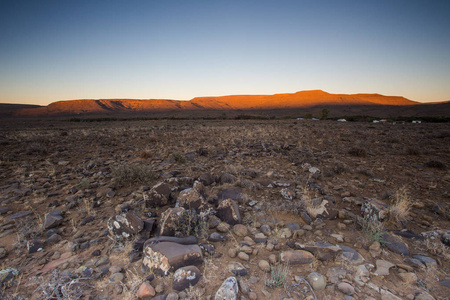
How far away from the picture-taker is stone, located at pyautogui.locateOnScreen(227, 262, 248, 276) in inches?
81.8

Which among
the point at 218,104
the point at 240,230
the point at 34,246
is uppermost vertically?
the point at 218,104

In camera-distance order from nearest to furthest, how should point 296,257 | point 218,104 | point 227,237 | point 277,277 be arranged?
point 277,277 → point 296,257 → point 227,237 → point 218,104

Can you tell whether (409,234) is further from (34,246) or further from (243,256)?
(34,246)

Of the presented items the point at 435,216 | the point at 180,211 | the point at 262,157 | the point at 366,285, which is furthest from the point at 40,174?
the point at 435,216

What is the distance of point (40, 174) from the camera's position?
5215 mm

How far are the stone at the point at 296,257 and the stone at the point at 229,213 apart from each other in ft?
2.79

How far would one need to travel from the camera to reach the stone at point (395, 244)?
7.67 feet

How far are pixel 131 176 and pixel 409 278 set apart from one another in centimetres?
464

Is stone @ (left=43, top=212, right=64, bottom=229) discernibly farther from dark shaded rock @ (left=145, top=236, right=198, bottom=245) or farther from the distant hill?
the distant hill

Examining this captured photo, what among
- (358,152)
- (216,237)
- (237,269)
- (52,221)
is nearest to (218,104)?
(358,152)

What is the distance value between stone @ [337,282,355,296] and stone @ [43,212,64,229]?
3.85m

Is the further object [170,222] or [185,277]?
[170,222]

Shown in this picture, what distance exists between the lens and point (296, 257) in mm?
2248

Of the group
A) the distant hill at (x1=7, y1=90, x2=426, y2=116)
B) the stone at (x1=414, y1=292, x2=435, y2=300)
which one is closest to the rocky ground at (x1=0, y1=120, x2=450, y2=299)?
the stone at (x1=414, y1=292, x2=435, y2=300)
